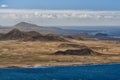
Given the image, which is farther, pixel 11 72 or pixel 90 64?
pixel 90 64

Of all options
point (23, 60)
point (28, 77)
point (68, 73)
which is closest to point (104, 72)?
point (68, 73)

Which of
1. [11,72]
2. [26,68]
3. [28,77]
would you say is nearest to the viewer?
[28,77]

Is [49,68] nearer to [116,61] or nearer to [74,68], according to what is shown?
[74,68]

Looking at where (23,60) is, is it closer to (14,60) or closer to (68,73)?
(14,60)

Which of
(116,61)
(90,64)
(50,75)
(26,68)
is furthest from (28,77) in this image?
(116,61)

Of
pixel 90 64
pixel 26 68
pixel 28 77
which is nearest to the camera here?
pixel 28 77

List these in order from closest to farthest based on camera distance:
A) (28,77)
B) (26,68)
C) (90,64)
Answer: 1. (28,77)
2. (26,68)
3. (90,64)
